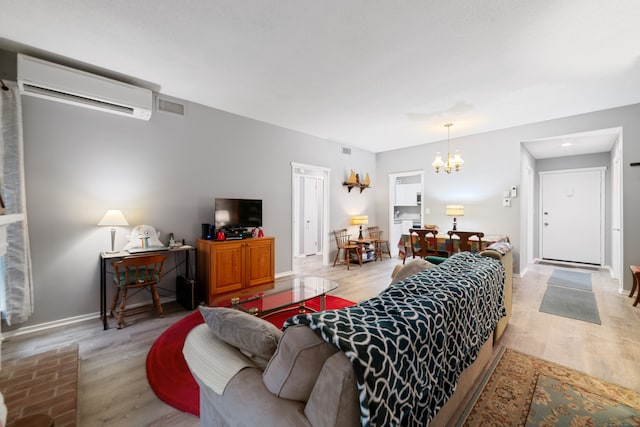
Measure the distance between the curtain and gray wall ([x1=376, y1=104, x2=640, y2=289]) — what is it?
20.1 feet

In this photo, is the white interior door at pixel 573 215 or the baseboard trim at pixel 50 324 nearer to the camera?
the baseboard trim at pixel 50 324

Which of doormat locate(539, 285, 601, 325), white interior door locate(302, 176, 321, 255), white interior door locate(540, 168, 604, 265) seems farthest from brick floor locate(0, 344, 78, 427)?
white interior door locate(540, 168, 604, 265)

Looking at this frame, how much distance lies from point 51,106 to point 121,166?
0.83 meters

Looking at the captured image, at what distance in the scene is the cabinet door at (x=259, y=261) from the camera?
393 cm

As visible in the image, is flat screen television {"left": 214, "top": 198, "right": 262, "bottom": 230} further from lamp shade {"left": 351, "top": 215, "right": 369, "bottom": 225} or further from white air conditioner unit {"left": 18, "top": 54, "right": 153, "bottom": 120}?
lamp shade {"left": 351, "top": 215, "right": 369, "bottom": 225}

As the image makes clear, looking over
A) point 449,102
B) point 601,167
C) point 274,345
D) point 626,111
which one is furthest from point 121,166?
point 601,167

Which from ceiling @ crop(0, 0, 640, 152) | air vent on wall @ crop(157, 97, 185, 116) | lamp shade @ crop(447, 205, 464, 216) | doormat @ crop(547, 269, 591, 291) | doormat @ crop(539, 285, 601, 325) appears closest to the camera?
ceiling @ crop(0, 0, 640, 152)

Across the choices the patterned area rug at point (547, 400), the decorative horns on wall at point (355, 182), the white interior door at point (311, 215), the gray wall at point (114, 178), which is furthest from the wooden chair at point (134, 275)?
the white interior door at point (311, 215)

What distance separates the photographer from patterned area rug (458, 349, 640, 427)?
158cm

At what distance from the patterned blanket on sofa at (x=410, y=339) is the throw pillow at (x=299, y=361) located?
0.05 m

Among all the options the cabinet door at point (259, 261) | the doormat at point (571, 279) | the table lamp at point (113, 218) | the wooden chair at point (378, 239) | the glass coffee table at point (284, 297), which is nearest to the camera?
the glass coffee table at point (284, 297)

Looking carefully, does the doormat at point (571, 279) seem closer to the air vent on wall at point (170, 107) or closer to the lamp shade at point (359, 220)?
the lamp shade at point (359, 220)

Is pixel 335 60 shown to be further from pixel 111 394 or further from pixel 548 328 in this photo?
pixel 548 328

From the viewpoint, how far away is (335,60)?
2.68 meters
